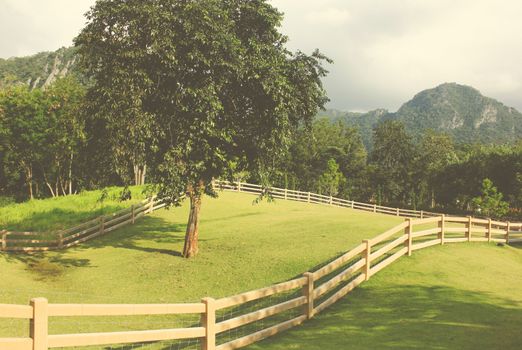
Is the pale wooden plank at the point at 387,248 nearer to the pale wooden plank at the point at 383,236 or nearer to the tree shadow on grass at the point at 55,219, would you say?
the pale wooden plank at the point at 383,236

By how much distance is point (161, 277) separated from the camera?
18.5 m

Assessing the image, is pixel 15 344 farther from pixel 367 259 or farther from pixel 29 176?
pixel 29 176

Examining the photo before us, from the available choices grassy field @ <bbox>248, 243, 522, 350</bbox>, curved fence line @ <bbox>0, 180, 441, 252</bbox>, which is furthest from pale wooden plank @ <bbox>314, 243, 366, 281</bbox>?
curved fence line @ <bbox>0, 180, 441, 252</bbox>

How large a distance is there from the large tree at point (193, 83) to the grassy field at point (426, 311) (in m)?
8.91

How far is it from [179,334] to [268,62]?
1457 centimetres

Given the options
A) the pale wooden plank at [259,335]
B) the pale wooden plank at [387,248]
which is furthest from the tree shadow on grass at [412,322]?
the pale wooden plank at [387,248]

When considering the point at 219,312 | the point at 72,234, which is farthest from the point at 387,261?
the point at 72,234

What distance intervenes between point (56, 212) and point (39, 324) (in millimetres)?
30127

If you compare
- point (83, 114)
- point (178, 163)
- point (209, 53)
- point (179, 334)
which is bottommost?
point (179, 334)

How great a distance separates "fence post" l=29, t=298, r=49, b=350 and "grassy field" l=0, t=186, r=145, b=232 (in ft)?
84.8

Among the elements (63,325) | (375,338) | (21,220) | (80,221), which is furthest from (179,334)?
(21,220)

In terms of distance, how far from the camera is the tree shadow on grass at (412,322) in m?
9.10

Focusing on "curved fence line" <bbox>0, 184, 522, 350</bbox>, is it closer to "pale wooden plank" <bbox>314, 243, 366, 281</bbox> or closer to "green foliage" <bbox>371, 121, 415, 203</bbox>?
"pale wooden plank" <bbox>314, 243, 366, 281</bbox>

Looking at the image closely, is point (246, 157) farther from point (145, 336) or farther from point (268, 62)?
point (145, 336)
